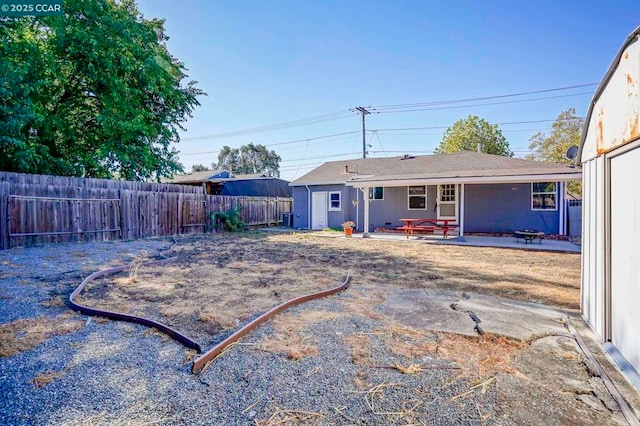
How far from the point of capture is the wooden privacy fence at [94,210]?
26.0 feet

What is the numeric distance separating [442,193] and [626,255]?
37.0 feet

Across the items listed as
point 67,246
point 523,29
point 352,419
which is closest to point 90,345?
point 352,419

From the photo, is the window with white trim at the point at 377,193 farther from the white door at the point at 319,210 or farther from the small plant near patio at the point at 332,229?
the white door at the point at 319,210

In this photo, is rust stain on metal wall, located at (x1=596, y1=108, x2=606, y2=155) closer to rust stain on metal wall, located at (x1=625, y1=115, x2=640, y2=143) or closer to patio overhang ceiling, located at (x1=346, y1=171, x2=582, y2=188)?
rust stain on metal wall, located at (x1=625, y1=115, x2=640, y2=143)

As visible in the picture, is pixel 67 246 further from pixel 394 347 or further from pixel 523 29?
pixel 523 29

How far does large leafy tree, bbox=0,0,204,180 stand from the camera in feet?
30.7

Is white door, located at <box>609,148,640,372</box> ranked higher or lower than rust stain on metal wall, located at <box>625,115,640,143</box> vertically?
lower

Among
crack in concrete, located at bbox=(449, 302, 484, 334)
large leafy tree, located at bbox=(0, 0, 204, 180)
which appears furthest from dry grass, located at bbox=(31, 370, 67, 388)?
large leafy tree, located at bbox=(0, 0, 204, 180)

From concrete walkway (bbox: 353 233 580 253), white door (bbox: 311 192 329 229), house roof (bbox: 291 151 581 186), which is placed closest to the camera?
concrete walkway (bbox: 353 233 580 253)

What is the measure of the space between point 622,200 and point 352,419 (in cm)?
264

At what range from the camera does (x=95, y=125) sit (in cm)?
1287

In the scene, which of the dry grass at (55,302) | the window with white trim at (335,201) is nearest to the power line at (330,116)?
the window with white trim at (335,201)

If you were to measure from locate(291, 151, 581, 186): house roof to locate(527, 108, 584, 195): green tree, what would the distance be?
1687 centimetres

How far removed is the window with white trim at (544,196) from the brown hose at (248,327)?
1047 cm
